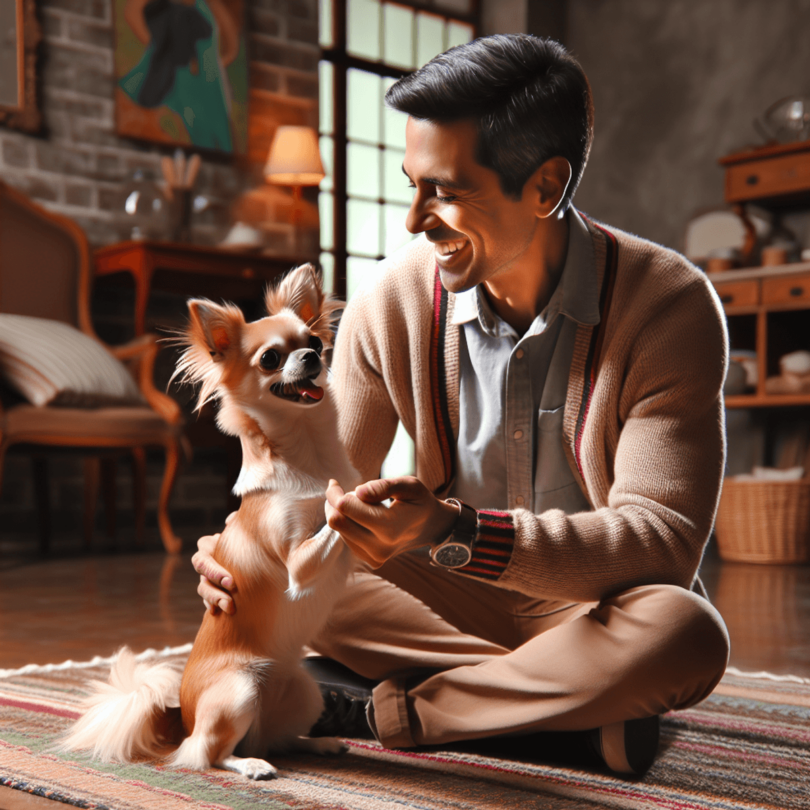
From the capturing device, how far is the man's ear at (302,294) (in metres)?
1.26

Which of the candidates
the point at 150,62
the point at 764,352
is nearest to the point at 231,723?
the point at 764,352

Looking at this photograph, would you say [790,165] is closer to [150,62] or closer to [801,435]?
[801,435]

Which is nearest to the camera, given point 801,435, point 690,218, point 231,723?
point 231,723

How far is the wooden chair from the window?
69.2 inches

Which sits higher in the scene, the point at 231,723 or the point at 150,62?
the point at 150,62

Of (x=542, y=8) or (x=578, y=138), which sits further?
(x=542, y=8)

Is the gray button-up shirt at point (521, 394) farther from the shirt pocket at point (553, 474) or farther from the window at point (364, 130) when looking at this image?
the window at point (364, 130)

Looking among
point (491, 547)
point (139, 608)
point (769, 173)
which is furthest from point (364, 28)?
point (491, 547)

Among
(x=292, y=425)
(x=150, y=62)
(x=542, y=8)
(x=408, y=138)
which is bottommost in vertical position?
(x=292, y=425)

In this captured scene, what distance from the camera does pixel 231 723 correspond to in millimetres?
1171

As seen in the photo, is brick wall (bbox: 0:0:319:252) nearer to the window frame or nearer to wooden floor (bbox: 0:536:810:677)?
the window frame

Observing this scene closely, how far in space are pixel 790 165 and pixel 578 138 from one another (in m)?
3.36

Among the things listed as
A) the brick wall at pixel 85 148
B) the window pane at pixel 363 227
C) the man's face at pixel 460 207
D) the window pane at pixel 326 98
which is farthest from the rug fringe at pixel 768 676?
the window pane at pixel 326 98

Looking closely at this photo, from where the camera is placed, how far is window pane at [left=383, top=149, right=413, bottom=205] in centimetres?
595
